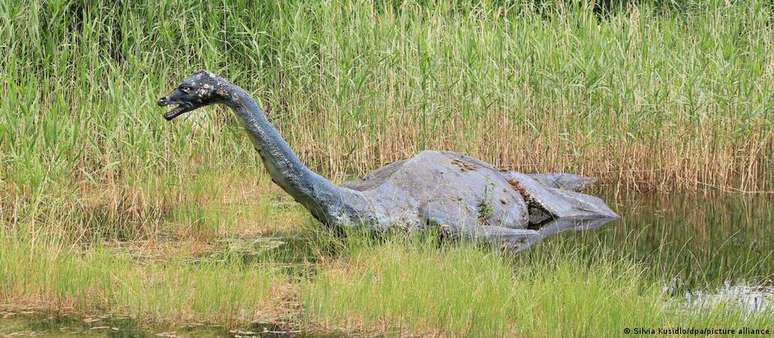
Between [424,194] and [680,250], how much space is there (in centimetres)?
148

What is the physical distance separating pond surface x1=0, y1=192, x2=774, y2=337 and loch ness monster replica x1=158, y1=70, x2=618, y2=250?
0.88 feet

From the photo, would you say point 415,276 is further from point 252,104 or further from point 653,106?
point 653,106

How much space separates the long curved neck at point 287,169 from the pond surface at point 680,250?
1.19m

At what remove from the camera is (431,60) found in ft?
26.7

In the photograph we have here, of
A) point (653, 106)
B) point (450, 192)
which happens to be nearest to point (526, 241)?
point (450, 192)

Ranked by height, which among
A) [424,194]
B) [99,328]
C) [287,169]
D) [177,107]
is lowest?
[99,328]

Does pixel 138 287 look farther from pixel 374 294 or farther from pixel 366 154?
pixel 366 154

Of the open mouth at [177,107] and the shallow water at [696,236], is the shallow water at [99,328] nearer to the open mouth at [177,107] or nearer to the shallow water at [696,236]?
the open mouth at [177,107]

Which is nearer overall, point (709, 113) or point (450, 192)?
point (450, 192)

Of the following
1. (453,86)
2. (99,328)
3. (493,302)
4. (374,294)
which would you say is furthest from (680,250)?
(99,328)

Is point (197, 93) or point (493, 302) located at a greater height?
point (197, 93)

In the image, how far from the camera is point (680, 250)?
250 inches

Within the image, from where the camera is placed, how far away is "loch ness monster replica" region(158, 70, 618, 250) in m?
5.85

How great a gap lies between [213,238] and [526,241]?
1.81 m
